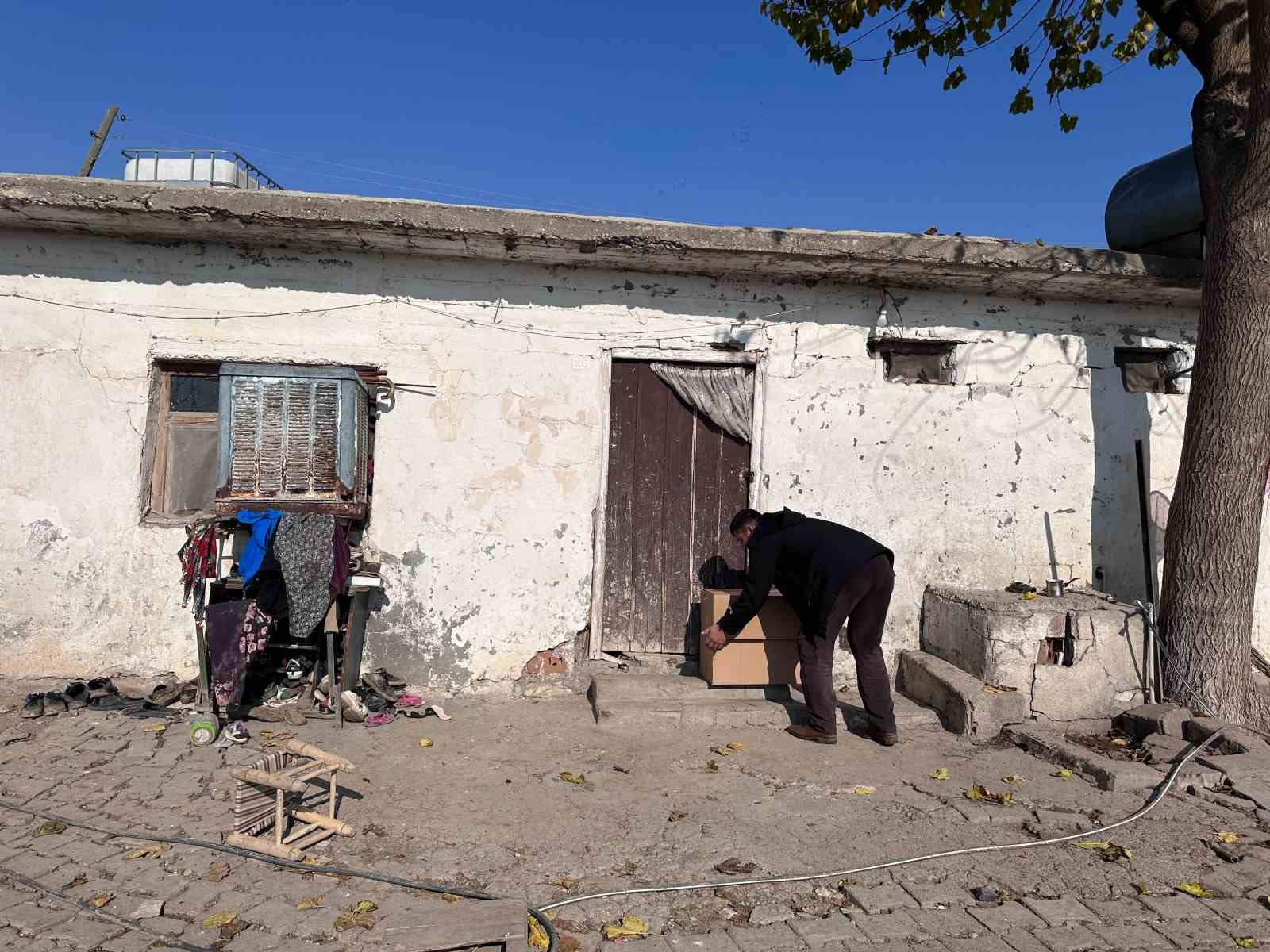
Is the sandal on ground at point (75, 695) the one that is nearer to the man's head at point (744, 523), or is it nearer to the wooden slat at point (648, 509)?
the wooden slat at point (648, 509)

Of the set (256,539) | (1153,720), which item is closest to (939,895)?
(1153,720)

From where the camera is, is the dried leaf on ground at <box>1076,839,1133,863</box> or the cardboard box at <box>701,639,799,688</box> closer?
the dried leaf on ground at <box>1076,839,1133,863</box>

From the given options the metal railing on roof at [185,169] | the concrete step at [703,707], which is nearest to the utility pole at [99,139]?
the metal railing on roof at [185,169]

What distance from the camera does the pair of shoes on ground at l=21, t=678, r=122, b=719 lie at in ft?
18.0

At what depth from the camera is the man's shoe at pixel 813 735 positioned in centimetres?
542

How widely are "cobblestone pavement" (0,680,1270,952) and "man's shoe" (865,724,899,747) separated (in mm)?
77

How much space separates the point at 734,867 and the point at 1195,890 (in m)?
1.90

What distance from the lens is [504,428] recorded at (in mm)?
6379

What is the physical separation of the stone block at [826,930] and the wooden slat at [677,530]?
3426 millimetres

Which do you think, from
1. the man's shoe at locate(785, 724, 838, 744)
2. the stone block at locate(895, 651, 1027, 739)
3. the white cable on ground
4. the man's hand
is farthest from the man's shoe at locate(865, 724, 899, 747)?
the white cable on ground

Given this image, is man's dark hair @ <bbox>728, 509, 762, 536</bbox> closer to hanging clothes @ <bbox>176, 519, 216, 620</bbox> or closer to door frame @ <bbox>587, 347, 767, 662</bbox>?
door frame @ <bbox>587, 347, 767, 662</bbox>

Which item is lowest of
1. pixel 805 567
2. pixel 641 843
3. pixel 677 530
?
pixel 641 843

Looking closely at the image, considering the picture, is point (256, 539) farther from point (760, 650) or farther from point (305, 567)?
point (760, 650)

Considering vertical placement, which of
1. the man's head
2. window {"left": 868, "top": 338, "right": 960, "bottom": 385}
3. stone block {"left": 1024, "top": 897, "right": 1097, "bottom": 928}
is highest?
window {"left": 868, "top": 338, "right": 960, "bottom": 385}
